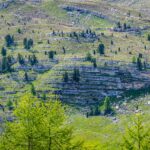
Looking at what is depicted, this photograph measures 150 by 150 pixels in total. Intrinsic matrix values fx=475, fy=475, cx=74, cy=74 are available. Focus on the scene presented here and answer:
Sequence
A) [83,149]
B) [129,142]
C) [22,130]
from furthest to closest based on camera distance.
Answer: [129,142] → [83,149] → [22,130]

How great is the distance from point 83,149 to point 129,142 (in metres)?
8.37

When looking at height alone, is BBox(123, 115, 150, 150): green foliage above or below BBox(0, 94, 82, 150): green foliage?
below

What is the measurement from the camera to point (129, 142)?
66.5 m

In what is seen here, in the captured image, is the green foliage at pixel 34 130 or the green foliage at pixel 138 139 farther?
the green foliage at pixel 138 139

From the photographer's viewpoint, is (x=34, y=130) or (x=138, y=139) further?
(x=138, y=139)

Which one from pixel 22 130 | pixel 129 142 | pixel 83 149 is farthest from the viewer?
pixel 129 142

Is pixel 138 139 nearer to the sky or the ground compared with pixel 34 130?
nearer to the ground

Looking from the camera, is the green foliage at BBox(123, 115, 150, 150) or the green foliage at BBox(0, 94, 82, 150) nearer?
the green foliage at BBox(0, 94, 82, 150)

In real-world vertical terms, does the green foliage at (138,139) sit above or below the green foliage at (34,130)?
below

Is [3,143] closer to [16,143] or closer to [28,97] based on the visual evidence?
[16,143]

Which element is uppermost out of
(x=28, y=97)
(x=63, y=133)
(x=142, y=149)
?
(x=28, y=97)

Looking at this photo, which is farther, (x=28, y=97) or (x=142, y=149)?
(x=142, y=149)

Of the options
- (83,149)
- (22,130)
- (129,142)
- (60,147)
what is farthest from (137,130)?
(22,130)

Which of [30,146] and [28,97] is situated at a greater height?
[28,97]
